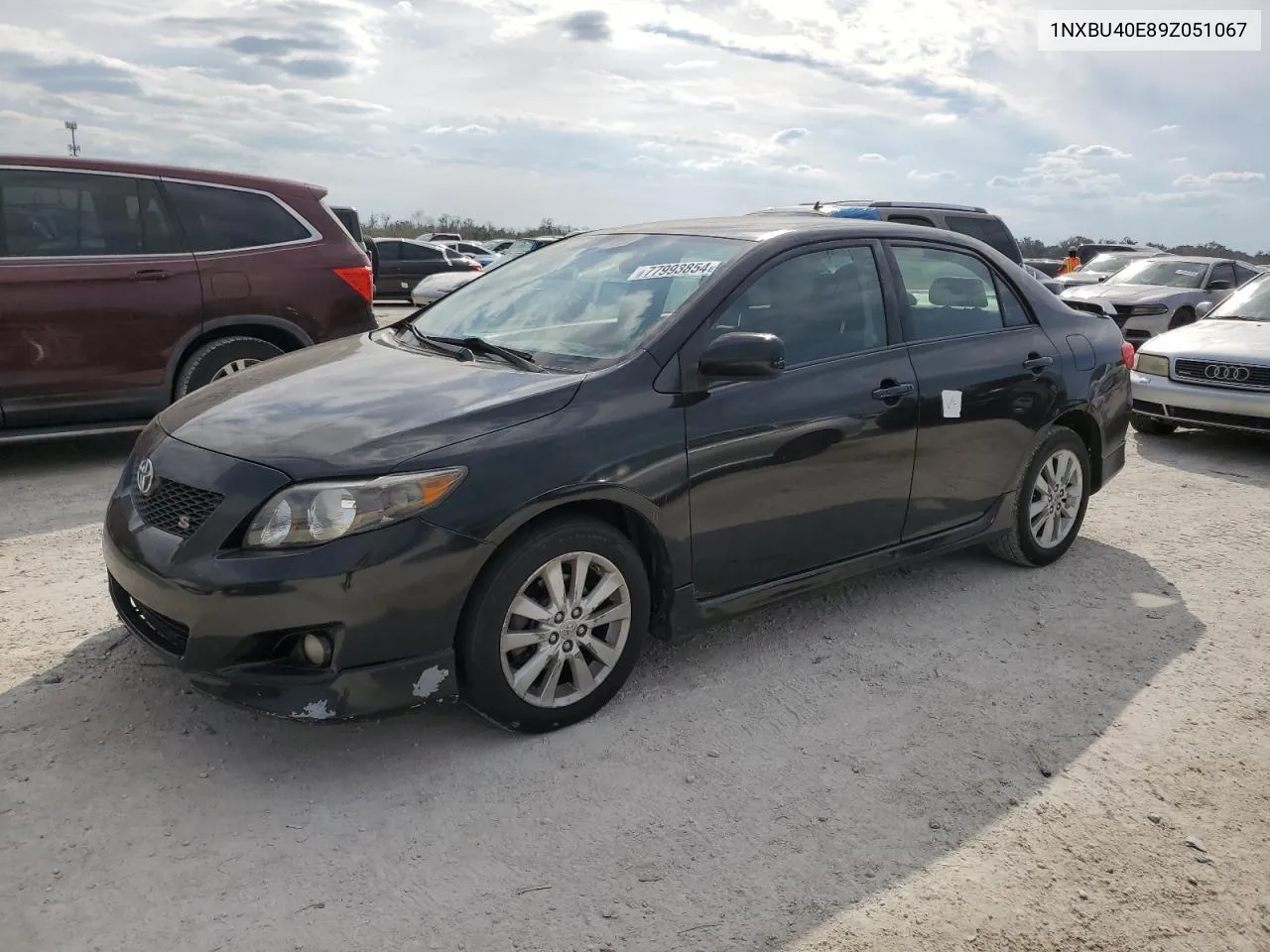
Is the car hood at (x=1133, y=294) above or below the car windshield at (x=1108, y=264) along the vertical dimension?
below

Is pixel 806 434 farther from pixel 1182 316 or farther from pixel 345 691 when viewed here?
pixel 1182 316

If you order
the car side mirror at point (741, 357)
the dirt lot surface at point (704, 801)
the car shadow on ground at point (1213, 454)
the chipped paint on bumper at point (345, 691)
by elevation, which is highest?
the car side mirror at point (741, 357)

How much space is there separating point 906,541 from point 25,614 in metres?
3.59

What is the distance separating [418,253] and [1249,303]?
1875cm

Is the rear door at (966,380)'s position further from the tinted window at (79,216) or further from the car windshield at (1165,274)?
the car windshield at (1165,274)

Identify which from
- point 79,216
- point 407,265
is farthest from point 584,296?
point 407,265

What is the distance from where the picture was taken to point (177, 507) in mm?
3225

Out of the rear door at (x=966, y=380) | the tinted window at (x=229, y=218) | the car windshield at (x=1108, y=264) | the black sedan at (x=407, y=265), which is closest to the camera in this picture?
the rear door at (x=966, y=380)

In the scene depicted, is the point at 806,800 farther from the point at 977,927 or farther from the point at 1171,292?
the point at 1171,292

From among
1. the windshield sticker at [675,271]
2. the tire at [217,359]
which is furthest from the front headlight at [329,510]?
the tire at [217,359]

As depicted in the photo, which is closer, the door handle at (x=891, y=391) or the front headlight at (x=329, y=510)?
the front headlight at (x=329, y=510)

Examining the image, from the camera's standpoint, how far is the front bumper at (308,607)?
2.95 m

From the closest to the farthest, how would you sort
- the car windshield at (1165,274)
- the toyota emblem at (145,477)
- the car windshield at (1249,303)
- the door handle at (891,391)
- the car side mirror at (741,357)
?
the toyota emblem at (145,477) < the car side mirror at (741,357) < the door handle at (891,391) < the car windshield at (1249,303) < the car windshield at (1165,274)

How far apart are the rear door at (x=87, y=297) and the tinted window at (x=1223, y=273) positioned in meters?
13.4
